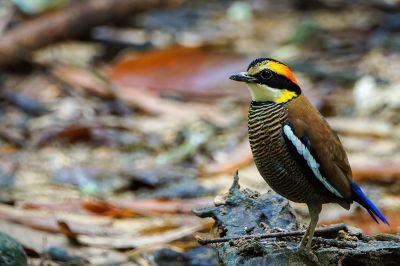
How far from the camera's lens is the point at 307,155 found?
4.35 meters

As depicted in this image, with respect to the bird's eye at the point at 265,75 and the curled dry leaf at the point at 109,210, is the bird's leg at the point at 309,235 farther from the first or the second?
the curled dry leaf at the point at 109,210

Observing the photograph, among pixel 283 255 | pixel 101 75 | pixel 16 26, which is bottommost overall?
pixel 283 255

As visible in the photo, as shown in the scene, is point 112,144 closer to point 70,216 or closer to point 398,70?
point 70,216

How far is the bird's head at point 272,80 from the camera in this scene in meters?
4.51

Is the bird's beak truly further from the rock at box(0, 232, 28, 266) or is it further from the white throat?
the rock at box(0, 232, 28, 266)

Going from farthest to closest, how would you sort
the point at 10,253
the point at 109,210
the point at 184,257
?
1. the point at 109,210
2. the point at 184,257
3. the point at 10,253

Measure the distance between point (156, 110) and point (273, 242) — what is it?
427cm

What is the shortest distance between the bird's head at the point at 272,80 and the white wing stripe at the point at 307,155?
0.22 meters

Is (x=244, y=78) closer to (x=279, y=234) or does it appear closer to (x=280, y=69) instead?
(x=280, y=69)

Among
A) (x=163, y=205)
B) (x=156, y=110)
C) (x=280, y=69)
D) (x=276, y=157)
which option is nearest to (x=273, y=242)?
(x=276, y=157)

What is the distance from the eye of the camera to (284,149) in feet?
14.3

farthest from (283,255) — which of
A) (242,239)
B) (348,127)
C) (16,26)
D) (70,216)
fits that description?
(16,26)

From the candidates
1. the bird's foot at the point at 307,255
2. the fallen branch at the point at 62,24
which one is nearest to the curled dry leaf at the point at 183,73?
the fallen branch at the point at 62,24

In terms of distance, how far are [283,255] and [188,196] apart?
2.52 m
